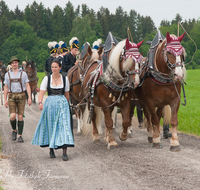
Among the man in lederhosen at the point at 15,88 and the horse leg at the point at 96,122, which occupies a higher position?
the man in lederhosen at the point at 15,88

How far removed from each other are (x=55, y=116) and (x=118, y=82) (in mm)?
1459

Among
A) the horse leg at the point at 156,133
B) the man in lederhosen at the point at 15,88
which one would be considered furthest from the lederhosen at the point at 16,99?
the horse leg at the point at 156,133

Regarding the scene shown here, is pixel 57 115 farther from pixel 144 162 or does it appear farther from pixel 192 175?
pixel 192 175

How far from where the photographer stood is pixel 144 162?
5105 millimetres

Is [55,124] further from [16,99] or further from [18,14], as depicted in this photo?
[18,14]

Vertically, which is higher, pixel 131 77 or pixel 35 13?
pixel 35 13

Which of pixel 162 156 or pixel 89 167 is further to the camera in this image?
pixel 162 156

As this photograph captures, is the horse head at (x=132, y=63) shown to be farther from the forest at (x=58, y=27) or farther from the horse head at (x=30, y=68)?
the forest at (x=58, y=27)

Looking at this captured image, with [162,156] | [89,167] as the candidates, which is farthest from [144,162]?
[89,167]

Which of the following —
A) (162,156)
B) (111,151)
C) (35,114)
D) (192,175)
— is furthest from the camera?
(35,114)

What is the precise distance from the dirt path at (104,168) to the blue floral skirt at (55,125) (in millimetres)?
348

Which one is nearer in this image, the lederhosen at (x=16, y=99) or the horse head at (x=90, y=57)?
the lederhosen at (x=16, y=99)

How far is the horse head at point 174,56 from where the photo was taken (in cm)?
536

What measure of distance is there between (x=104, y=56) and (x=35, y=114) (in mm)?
6476
